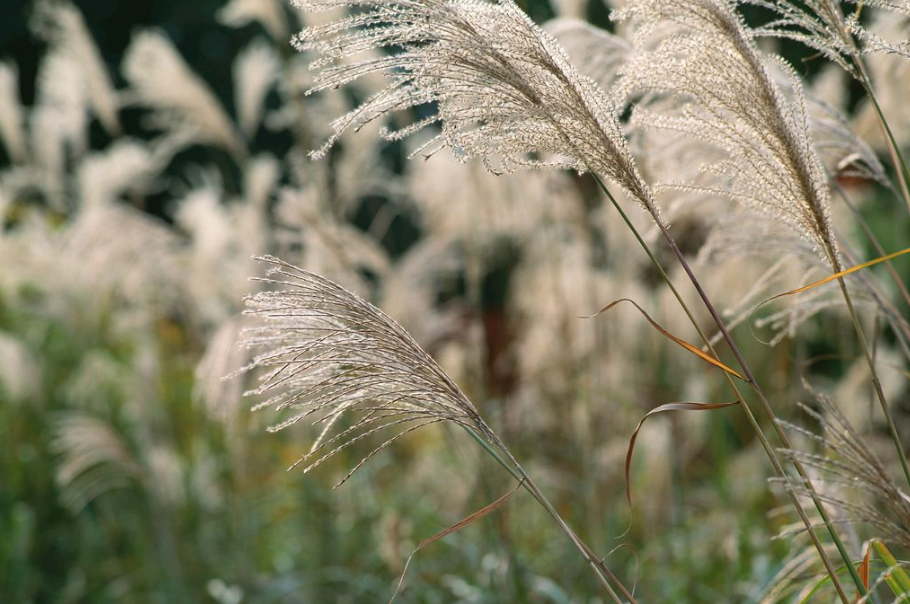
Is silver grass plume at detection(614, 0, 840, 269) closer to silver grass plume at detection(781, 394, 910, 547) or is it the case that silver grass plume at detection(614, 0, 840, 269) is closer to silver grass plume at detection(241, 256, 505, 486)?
silver grass plume at detection(781, 394, 910, 547)

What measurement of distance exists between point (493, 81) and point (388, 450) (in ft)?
14.2

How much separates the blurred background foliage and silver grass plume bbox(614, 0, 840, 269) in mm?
1653

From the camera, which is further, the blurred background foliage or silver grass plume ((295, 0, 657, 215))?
the blurred background foliage

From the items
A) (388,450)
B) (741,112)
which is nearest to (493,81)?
(741,112)

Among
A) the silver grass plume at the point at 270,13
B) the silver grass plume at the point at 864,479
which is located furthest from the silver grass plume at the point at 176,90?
the silver grass plume at the point at 864,479

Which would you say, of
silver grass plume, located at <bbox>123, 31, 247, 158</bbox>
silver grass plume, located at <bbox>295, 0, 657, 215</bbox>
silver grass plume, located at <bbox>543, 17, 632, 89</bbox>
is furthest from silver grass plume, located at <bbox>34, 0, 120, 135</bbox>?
silver grass plume, located at <bbox>295, 0, 657, 215</bbox>

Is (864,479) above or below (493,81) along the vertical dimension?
below

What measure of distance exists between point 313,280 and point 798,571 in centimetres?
110

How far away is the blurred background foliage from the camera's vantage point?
3.57m

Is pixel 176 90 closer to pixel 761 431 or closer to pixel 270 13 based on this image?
pixel 270 13

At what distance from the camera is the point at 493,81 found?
134 cm

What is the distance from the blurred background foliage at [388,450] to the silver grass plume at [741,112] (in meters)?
1.65

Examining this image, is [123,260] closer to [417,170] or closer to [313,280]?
[417,170]

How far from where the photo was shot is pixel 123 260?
4.16 m
